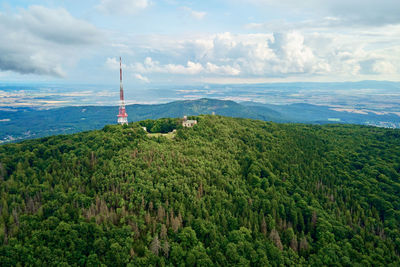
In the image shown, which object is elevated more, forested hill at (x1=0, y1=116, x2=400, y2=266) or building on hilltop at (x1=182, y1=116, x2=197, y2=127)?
building on hilltop at (x1=182, y1=116, x2=197, y2=127)

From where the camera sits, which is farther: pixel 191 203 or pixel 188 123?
pixel 188 123

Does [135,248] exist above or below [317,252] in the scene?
above

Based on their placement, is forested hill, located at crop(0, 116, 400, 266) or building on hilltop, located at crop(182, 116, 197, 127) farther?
building on hilltop, located at crop(182, 116, 197, 127)

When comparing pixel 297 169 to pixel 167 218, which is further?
pixel 297 169

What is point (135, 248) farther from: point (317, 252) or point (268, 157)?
point (268, 157)

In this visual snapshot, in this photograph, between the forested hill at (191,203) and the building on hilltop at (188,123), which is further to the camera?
the building on hilltop at (188,123)

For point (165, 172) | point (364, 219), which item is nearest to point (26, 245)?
point (165, 172)

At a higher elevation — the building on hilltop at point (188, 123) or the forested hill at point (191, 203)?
the building on hilltop at point (188, 123)

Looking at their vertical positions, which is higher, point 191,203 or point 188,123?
point 188,123
